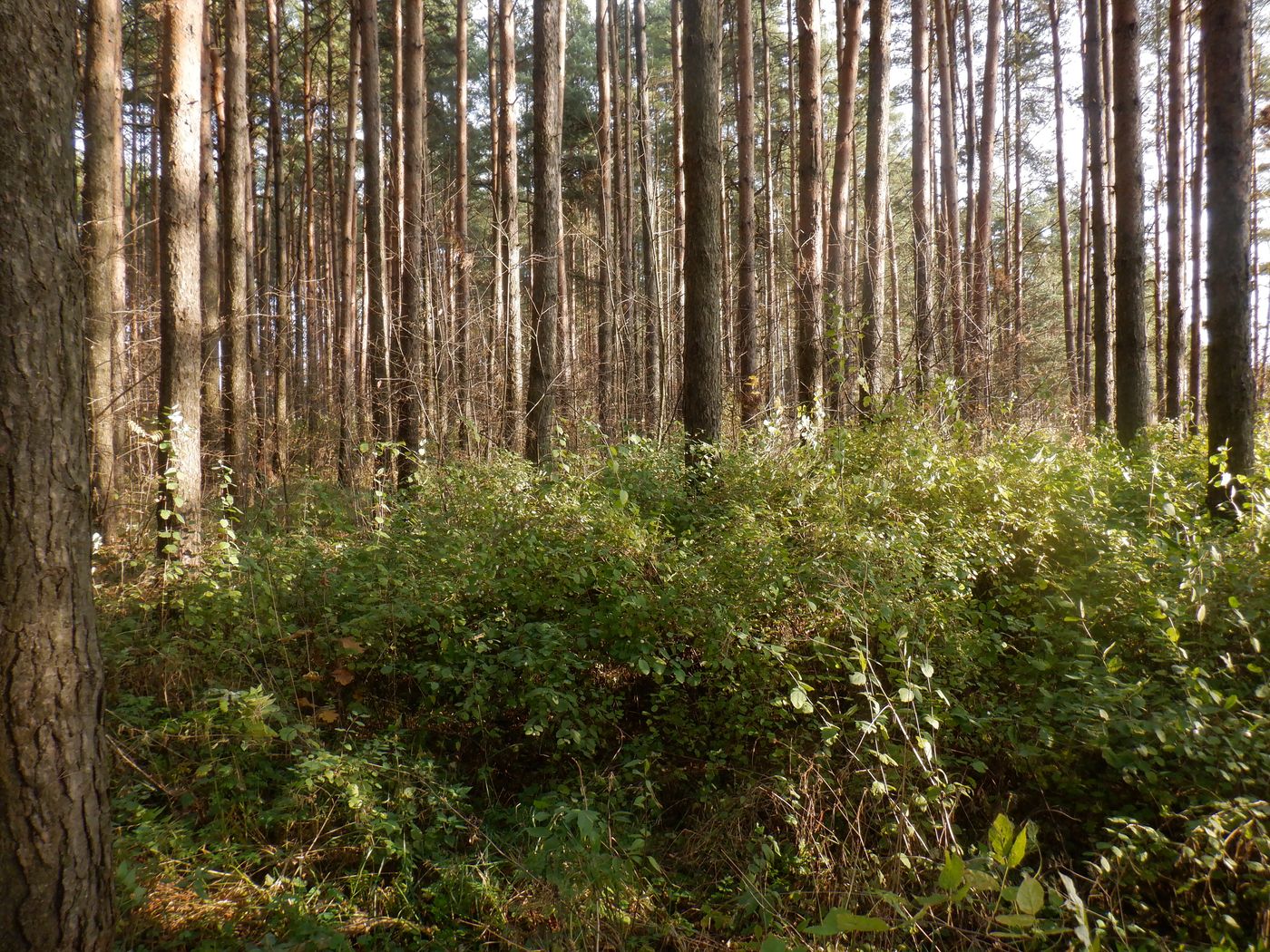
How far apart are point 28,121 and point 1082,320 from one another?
19777mm

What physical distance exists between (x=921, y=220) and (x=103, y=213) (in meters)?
9.22

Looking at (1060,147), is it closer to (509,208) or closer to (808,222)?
(808,222)

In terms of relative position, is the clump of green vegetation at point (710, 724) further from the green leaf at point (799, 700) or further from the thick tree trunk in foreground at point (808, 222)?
the thick tree trunk in foreground at point (808, 222)

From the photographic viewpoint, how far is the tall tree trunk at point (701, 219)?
22.1 ft

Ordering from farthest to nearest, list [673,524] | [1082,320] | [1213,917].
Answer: [1082,320]
[673,524]
[1213,917]

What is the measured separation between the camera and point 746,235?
435 inches

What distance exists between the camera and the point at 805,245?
396 inches

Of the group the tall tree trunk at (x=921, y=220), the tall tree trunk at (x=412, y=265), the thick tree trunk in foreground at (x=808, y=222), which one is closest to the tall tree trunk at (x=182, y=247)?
the tall tree trunk at (x=412, y=265)

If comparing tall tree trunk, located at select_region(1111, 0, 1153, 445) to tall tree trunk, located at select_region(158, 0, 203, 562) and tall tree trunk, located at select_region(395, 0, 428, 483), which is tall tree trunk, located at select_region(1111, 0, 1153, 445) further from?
tall tree trunk, located at select_region(158, 0, 203, 562)

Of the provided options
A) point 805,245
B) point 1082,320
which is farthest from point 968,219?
point 805,245

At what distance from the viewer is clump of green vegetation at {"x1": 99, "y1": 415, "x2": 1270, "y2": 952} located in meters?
2.81

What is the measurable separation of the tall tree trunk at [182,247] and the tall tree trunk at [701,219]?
4.07m

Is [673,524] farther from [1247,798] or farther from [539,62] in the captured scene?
[539,62]

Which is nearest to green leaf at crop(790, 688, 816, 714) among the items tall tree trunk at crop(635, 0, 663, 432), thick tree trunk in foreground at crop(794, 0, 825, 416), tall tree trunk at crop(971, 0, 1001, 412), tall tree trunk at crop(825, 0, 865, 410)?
thick tree trunk in foreground at crop(794, 0, 825, 416)
